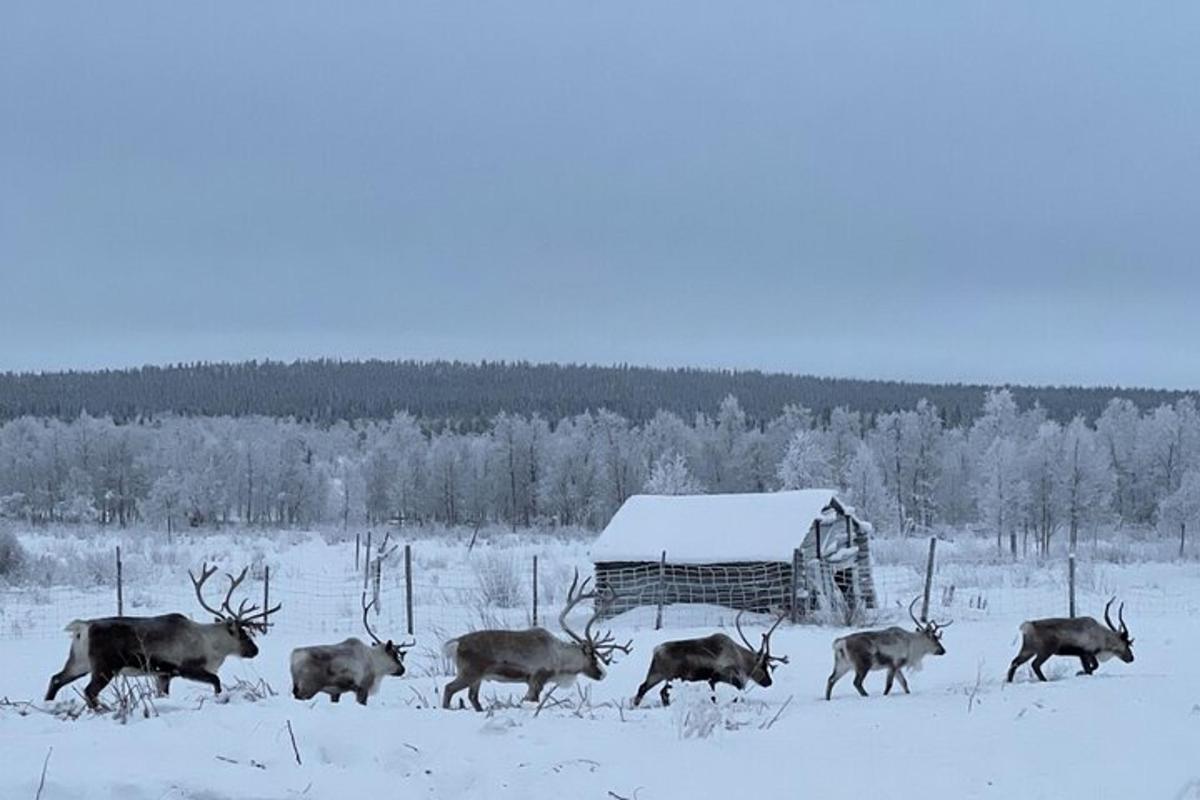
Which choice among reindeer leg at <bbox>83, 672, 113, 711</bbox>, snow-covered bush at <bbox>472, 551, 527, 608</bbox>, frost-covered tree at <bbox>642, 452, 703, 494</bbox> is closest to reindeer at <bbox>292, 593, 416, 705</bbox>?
reindeer leg at <bbox>83, 672, 113, 711</bbox>

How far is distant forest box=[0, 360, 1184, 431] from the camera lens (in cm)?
14475

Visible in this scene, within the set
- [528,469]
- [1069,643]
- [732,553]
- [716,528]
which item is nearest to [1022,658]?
[1069,643]

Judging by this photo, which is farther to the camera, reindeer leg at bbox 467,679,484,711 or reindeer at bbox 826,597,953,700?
reindeer at bbox 826,597,953,700

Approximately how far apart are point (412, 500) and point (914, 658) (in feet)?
213

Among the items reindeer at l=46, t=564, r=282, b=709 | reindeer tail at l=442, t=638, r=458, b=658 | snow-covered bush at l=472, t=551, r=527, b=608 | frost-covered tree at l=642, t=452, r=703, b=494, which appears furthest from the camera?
frost-covered tree at l=642, t=452, r=703, b=494

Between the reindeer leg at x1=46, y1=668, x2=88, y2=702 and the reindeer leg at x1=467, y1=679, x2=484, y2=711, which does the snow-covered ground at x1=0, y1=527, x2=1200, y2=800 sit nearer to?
the reindeer leg at x1=46, y1=668, x2=88, y2=702

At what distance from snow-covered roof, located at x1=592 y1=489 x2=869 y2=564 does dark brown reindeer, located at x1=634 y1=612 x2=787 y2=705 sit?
32.2 feet

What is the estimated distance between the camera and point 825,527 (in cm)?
2338

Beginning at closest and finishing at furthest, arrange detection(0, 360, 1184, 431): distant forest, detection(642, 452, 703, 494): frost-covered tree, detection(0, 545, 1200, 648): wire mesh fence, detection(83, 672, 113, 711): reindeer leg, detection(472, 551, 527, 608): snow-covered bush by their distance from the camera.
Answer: detection(83, 672, 113, 711): reindeer leg < detection(0, 545, 1200, 648): wire mesh fence < detection(472, 551, 527, 608): snow-covered bush < detection(642, 452, 703, 494): frost-covered tree < detection(0, 360, 1184, 431): distant forest

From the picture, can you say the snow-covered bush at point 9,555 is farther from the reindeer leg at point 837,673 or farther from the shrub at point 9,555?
the reindeer leg at point 837,673

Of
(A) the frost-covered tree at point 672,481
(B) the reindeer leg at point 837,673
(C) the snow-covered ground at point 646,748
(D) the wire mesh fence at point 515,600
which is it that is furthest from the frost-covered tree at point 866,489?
(C) the snow-covered ground at point 646,748

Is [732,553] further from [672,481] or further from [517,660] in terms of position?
[672,481]

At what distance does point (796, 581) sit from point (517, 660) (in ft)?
36.0

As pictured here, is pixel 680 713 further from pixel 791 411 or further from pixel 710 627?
pixel 791 411
